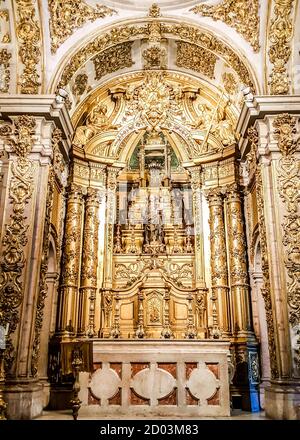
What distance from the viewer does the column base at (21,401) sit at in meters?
6.74

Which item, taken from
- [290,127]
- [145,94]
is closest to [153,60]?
[145,94]

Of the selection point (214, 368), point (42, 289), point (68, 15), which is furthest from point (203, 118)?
point (214, 368)

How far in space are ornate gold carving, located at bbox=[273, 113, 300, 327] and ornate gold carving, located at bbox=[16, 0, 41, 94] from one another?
5265 millimetres

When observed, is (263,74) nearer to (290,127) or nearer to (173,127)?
(290,127)

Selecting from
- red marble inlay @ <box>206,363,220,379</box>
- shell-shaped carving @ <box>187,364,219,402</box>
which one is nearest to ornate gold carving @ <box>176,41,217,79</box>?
red marble inlay @ <box>206,363,220,379</box>

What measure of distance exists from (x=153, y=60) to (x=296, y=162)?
519cm

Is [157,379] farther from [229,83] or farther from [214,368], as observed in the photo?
→ [229,83]

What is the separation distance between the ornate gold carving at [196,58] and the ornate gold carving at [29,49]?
362 cm

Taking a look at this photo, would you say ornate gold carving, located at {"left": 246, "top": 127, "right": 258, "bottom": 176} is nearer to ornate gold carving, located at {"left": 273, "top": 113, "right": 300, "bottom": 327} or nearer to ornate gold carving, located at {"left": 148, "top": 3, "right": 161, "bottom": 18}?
ornate gold carving, located at {"left": 273, "top": 113, "right": 300, "bottom": 327}

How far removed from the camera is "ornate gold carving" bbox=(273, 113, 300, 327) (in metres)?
7.39

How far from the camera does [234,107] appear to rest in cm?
1097

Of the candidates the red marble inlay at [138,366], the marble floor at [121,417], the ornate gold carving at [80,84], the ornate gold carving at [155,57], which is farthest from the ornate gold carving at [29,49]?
the marble floor at [121,417]
